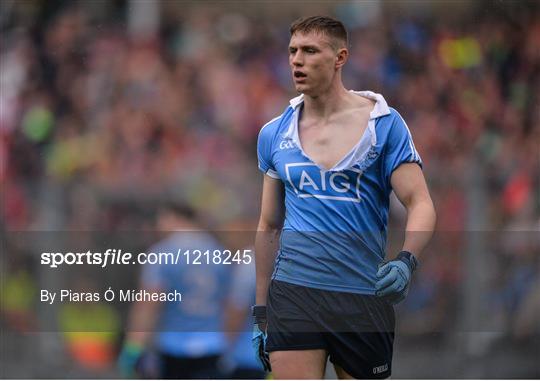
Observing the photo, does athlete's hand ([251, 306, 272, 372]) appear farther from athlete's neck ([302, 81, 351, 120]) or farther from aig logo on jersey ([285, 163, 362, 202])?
athlete's neck ([302, 81, 351, 120])

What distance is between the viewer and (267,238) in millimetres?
4449

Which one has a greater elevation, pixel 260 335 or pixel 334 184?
pixel 334 184

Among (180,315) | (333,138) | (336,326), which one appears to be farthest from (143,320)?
(333,138)

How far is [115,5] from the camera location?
19.2ft

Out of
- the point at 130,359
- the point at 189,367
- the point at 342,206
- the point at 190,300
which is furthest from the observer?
the point at 130,359

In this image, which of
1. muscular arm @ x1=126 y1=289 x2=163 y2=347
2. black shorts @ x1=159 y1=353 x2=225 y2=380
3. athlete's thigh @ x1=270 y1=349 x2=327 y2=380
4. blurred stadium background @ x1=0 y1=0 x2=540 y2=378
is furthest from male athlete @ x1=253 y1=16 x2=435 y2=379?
blurred stadium background @ x1=0 y1=0 x2=540 y2=378

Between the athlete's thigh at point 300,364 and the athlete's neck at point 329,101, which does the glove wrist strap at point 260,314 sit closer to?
the athlete's thigh at point 300,364

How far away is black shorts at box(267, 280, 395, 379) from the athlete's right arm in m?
0.09

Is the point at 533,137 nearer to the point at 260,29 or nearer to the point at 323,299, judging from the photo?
the point at 260,29

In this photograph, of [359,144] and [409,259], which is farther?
[359,144]

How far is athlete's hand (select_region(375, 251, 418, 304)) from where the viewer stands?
4.05 metres

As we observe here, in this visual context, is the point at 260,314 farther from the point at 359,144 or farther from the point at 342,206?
the point at 359,144

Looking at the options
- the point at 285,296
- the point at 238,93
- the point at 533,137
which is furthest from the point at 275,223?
the point at 533,137

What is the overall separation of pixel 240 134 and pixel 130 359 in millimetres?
1440
